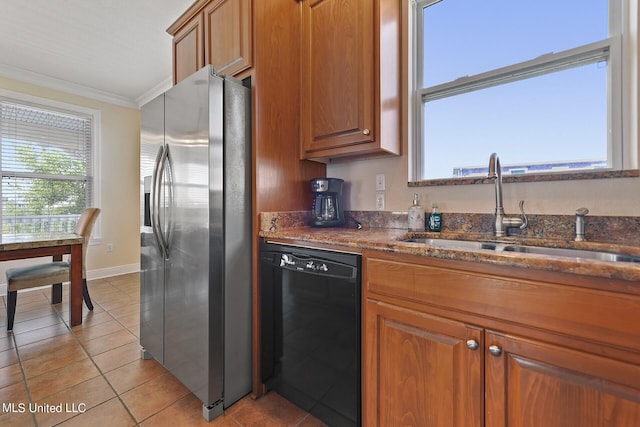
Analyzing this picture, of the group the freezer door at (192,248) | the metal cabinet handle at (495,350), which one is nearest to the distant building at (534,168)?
the metal cabinet handle at (495,350)

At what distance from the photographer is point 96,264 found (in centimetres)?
390

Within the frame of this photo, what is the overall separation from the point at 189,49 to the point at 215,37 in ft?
1.26

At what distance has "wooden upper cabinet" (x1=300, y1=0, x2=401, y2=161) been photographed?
1.53 m

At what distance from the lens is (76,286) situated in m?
2.48

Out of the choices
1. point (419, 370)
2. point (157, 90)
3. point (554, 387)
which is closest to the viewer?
point (554, 387)

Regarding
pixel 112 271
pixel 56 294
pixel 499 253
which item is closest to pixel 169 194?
pixel 499 253

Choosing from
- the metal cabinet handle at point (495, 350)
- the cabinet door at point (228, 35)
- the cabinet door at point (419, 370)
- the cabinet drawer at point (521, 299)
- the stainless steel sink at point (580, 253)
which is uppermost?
the cabinet door at point (228, 35)

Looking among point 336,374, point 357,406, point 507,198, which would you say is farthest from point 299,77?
point 357,406

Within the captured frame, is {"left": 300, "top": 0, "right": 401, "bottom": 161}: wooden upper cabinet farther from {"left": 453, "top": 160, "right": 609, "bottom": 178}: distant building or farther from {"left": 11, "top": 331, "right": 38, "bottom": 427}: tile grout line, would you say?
{"left": 11, "top": 331, "right": 38, "bottom": 427}: tile grout line

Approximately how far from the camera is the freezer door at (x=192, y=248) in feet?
4.58

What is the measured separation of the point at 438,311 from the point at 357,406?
0.58 metres

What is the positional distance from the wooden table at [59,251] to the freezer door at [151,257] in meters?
1.09

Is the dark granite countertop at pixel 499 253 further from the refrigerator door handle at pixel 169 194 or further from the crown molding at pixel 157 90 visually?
the crown molding at pixel 157 90

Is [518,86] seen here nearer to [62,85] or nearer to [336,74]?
[336,74]
